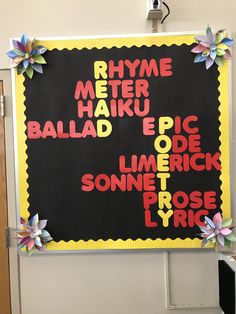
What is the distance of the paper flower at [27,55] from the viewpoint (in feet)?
5.73

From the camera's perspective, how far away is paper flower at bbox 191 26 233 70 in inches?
67.6

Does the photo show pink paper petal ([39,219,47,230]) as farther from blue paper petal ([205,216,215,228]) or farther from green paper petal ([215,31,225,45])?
green paper petal ([215,31,225,45])

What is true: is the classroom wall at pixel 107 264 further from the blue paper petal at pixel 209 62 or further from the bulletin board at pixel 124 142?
the blue paper petal at pixel 209 62

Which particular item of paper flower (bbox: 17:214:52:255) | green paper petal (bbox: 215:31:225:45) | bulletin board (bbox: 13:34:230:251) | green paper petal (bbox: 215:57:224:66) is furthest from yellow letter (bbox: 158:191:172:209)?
green paper petal (bbox: 215:31:225:45)

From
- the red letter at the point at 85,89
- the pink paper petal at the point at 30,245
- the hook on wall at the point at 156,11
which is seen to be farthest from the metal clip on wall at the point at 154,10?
the pink paper petal at the point at 30,245

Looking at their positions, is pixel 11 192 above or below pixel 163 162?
below

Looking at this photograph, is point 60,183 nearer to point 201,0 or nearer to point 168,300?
point 168,300

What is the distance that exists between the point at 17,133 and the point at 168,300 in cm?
126

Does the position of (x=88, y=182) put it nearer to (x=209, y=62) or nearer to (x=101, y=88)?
(x=101, y=88)

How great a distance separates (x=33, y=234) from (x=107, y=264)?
45cm

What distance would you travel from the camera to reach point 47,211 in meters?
1.80

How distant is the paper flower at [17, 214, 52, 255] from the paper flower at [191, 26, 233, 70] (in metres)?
1.24

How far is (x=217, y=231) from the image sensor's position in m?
1.75

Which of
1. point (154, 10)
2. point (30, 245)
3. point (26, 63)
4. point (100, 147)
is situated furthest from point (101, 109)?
point (30, 245)
